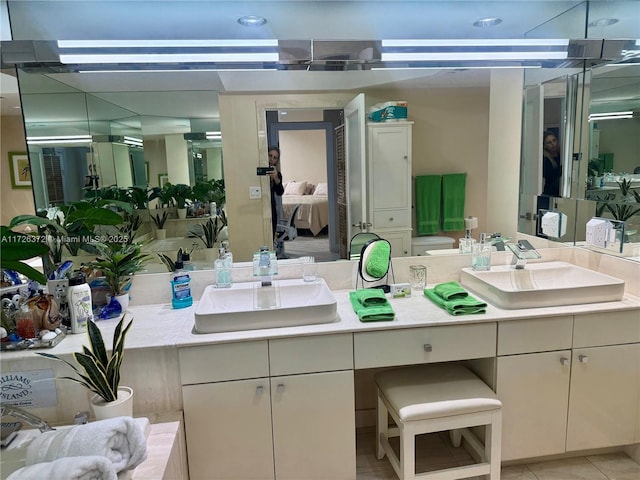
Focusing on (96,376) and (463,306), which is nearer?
(96,376)

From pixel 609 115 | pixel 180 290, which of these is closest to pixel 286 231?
pixel 180 290

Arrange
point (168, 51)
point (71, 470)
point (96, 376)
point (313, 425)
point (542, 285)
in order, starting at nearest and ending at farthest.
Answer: point (71, 470), point (96, 376), point (313, 425), point (168, 51), point (542, 285)

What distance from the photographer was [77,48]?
5.72 feet

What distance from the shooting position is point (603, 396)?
1.85 m

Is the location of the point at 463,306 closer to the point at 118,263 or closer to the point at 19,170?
the point at 118,263

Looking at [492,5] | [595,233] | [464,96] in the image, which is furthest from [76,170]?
[595,233]

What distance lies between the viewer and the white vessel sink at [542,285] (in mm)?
1799

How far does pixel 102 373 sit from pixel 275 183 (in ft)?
3.69

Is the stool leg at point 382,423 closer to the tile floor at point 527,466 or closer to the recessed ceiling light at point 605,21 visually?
the tile floor at point 527,466

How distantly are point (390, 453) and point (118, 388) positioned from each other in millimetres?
1211

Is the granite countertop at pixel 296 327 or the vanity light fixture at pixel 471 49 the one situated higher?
the vanity light fixture at pixel 471 49

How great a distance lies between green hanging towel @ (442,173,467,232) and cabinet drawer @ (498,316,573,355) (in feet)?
2.12

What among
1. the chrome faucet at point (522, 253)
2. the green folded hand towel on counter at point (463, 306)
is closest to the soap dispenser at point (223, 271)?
the green folded hand towel on counter at point (463, 306)

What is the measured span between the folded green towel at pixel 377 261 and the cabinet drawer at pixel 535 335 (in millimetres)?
599
